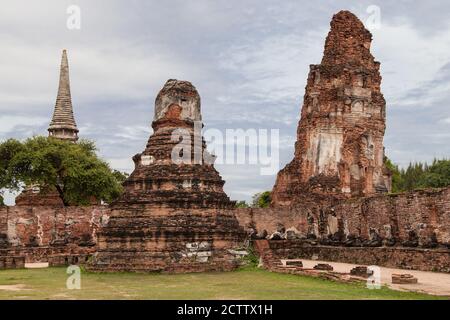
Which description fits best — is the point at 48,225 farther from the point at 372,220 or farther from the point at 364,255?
the point at 372,220

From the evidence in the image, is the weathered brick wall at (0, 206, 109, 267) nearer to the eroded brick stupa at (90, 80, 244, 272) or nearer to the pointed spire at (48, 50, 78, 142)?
the eroded brick stupa at (90, 80, 244, 272)

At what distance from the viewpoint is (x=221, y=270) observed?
1891 cm

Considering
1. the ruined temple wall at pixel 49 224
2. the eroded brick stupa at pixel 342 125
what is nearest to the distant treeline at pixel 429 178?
the eroded brick stupa at pixel 342 125

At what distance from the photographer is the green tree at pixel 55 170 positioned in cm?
3528

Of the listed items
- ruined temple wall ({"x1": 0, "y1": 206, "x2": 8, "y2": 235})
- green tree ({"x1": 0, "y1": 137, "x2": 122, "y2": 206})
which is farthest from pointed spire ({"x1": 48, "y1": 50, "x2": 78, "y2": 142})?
ruined temple wall ({"x1": 0, "y1": 206, "x2": 8, "y2": 235})

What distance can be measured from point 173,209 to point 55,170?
18.1 m

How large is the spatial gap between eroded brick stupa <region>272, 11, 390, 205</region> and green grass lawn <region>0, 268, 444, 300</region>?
47.2 feet

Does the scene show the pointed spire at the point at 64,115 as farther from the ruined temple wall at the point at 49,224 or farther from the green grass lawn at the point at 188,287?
the green grass lawn at the point at 188,287

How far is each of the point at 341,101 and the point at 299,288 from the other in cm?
1975

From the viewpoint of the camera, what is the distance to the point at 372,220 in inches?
984

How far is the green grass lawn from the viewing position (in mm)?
12414

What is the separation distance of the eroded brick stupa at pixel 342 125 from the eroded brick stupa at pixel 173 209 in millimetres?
12165

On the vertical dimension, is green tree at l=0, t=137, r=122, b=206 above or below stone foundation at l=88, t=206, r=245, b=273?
above
